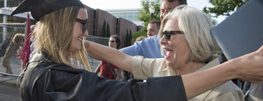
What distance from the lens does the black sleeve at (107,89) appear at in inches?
41.9

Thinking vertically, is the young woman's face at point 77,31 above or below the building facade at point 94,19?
above

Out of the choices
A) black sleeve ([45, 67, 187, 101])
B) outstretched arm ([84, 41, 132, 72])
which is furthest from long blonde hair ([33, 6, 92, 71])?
outstretched arm ([84, 41, 132, 72])

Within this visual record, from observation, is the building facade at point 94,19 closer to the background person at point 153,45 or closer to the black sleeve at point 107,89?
the background person at point 153,45

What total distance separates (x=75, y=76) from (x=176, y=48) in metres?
0.98

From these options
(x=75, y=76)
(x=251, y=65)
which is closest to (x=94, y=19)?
(x=75, y=76)

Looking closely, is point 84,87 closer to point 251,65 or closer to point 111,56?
point 251,65

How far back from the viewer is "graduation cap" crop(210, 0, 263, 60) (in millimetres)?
1116

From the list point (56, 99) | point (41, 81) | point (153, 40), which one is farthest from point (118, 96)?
point (153, 40)

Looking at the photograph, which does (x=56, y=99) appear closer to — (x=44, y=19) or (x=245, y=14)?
(x=44, y=19)

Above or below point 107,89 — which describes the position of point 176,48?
above

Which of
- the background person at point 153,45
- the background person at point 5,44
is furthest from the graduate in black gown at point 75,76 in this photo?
the background person at point 5,44

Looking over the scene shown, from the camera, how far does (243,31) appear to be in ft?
3.87

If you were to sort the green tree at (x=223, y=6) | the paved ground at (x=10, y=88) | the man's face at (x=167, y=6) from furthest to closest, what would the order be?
1. the green tree at (x=223, y=6)
2. the paved ground at (x=10, y=88)
3. the man's face at (x=167, y=6)

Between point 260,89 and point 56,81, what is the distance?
240 cm
